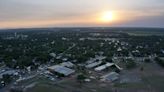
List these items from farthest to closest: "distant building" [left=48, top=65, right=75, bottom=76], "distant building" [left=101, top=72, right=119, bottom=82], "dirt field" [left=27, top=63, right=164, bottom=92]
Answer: "distant building" [left=48, top=65, right=75, bottom=76] < "distant building" [left=101, top=72, right=119, bottom=82] < "dirt field" [left=27, top=63, right=164, bottom=92]

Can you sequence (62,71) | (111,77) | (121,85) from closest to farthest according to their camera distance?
(121,85) → (111,77) → (62,71)

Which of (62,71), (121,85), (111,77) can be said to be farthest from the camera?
(62,71)

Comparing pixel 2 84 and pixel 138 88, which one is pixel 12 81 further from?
pixel 138 88

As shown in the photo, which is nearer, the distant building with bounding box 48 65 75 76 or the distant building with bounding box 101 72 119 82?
the distant building with bounding box 101 72 119 82

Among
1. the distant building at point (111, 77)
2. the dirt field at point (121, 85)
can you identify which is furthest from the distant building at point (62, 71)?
the distant building at point (111, 77)

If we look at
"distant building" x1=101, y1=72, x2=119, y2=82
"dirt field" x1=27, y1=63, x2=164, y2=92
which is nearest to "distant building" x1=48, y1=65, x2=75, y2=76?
"dirt field" x1=27, y1=63, x2=164, y2=92

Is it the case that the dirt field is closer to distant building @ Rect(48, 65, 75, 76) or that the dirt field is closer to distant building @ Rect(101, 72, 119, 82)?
distant building @ Rect(101, 72, 119, 82)

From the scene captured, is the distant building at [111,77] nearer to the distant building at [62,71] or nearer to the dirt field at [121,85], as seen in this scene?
the dirt field at [121,85]

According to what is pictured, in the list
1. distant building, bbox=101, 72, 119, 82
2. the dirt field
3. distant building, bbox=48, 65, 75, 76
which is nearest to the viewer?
the dirt field

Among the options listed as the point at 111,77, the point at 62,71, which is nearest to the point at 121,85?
the point at 111,77

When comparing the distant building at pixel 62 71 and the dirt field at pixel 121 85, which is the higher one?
the distant building at pixel 62 71

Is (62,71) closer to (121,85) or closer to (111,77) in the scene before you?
(111,77)

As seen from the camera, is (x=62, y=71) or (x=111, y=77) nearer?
(x=111, y=77)
